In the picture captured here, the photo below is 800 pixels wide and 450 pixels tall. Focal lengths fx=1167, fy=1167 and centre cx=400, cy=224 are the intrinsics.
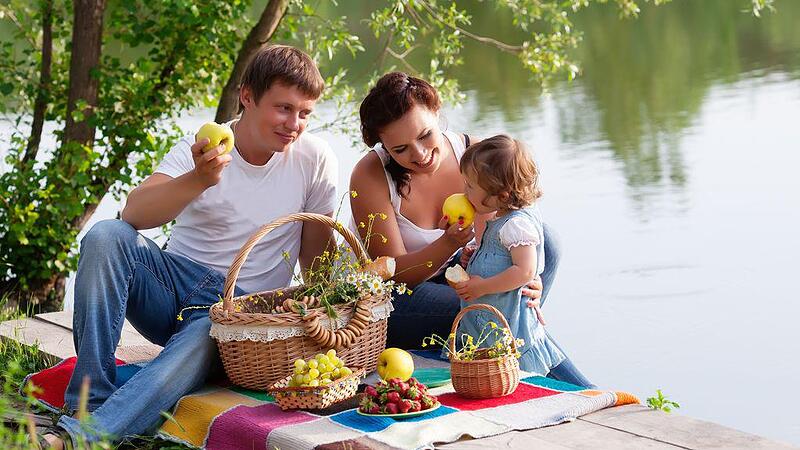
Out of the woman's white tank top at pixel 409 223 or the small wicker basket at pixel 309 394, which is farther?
the woman's white tank top at pixel 409 223

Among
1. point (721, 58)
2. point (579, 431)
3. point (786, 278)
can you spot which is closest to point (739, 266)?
point (786, 278)

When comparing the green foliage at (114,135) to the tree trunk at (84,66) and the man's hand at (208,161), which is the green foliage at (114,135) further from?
A: the man's hand at (208,161)

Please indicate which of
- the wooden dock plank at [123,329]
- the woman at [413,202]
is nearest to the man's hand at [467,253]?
the woman at [413,202]

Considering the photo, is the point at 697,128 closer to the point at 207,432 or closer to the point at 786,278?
the point at 786,278

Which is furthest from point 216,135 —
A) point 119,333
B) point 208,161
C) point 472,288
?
point 472,288

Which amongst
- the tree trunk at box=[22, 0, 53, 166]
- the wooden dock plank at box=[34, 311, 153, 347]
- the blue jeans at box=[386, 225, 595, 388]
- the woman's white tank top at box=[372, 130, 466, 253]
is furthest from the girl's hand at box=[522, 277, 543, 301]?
the tree trunk at box=[22, 0, 53, 166]

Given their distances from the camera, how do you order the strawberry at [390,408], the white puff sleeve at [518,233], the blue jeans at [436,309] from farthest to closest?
the blue jeans at [436,309], the white puff sleeve at [518,233], the strawberry at [390,408]

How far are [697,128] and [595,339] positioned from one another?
4948 millimetres

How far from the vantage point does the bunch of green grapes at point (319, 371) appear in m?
3.11

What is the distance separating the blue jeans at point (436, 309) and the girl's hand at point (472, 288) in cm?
28

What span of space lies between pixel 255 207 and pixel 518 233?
83cm

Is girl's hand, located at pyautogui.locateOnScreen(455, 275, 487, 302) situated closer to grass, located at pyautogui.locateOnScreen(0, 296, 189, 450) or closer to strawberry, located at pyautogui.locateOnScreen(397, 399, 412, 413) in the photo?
strawberry, located at pyautogui.locateOnScreen(397, 399, 412, 413)

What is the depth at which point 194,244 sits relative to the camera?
362 cm

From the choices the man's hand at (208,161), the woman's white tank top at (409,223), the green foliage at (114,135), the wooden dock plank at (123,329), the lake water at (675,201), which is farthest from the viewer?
the lake water at (675,201)
